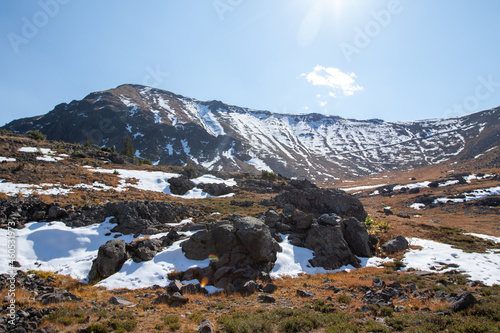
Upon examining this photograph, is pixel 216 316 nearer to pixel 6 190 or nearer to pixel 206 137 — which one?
pixel 6 190

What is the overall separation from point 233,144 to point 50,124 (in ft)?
405

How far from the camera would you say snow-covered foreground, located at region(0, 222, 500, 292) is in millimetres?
13742

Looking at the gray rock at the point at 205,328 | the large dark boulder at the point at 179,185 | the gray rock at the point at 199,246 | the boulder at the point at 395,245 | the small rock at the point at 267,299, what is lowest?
the boulder at the point at 395,245

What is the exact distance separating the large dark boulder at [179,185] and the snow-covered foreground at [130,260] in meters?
18.0

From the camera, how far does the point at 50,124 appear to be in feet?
498

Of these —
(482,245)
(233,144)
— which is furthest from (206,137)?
(482,245)

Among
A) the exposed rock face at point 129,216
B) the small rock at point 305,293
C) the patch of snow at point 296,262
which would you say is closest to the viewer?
the small rock at point 305,293

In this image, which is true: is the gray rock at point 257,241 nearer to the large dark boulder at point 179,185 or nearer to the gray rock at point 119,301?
the gray rock at point 119,301

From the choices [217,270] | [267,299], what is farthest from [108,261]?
[267,299]

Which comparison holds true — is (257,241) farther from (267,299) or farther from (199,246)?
(267,299)

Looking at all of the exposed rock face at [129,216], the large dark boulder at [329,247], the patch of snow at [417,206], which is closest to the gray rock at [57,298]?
the exposed rock face at [129,216]

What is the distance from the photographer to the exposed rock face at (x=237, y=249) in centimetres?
1479

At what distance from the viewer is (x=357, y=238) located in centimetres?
1983

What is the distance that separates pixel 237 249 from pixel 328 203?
1640cm
